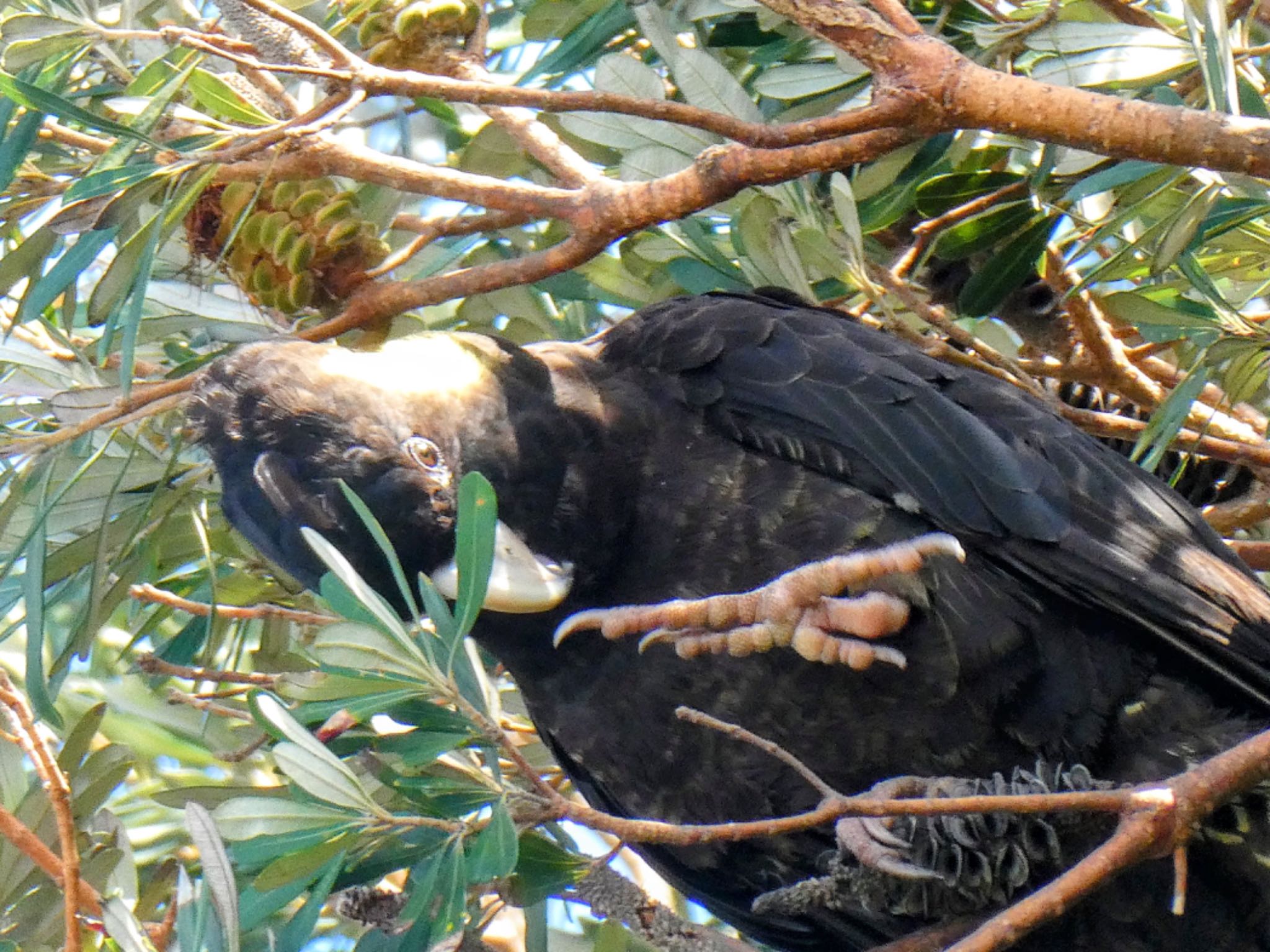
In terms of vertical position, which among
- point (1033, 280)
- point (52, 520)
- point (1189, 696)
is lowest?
point (1189, 696)

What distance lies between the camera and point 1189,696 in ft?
6.84

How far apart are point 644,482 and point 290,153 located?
686 mm

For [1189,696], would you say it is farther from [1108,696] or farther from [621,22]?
[621,22]

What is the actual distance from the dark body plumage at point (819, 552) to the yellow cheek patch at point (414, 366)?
0.03ft

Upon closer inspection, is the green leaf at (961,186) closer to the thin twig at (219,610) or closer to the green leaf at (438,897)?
the thin twig at (219,610)

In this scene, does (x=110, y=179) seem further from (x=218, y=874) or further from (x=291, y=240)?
(x=218, y=874)

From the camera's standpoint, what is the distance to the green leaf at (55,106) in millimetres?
1672

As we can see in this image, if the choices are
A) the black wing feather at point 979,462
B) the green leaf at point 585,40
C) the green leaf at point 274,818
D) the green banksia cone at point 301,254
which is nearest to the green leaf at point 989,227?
the black wing feather at point 979,462

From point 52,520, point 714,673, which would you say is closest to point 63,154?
point 52,520

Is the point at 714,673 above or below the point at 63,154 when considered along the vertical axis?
below

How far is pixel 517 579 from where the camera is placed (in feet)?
6.49

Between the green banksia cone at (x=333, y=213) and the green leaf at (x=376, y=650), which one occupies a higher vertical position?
the green banksia cone at (x=333, y=213)

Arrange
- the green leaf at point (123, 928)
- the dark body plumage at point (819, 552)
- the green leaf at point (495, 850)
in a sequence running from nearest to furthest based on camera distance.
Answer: the green leaf at point (495, 850) < the green leaf at point (123, 928) < the dark body plumage at point (819, 552)

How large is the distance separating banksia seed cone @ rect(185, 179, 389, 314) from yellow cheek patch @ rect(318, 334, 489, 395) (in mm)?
104
